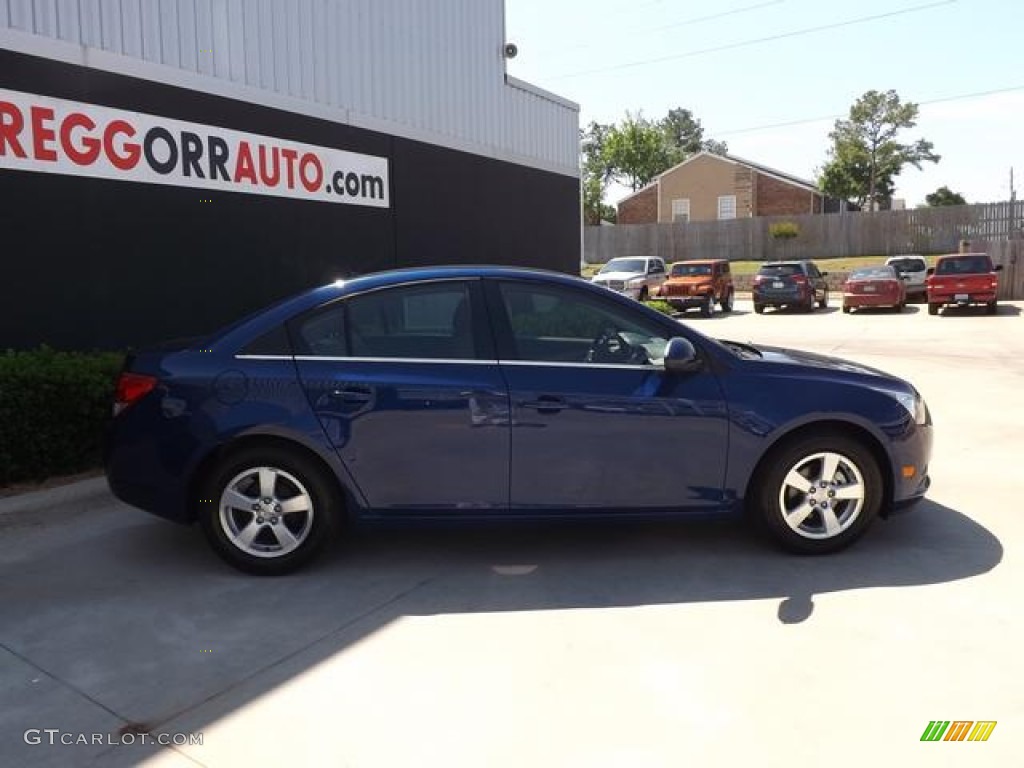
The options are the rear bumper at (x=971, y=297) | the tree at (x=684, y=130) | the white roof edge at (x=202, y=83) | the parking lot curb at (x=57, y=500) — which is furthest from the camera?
the tree at (x=684, y=130)

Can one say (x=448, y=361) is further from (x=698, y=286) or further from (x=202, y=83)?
(x=698, y=286)

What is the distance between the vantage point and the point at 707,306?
2453 cm

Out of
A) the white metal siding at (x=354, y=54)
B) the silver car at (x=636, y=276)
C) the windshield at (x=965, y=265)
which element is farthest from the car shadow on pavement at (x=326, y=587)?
the silver car at (x=636, y=276)

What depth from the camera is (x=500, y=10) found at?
13.4m

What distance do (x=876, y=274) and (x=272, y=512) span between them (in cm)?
2346

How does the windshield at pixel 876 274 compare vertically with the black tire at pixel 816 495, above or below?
above

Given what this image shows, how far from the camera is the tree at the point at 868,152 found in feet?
186

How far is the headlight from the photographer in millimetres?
4578

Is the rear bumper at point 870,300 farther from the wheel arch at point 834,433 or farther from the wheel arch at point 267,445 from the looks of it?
the wheel arch at point 267,445

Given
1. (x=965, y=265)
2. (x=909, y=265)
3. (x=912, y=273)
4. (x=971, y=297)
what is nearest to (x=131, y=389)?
(x=971, y=297)

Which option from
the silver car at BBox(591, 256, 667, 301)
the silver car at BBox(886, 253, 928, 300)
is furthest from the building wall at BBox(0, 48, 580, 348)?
the silver car at BBox(886, 253, 928, 300)

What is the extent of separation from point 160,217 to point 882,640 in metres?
7.40

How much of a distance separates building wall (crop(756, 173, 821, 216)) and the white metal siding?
38.1 metres

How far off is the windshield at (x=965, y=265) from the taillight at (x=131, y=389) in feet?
74.8
